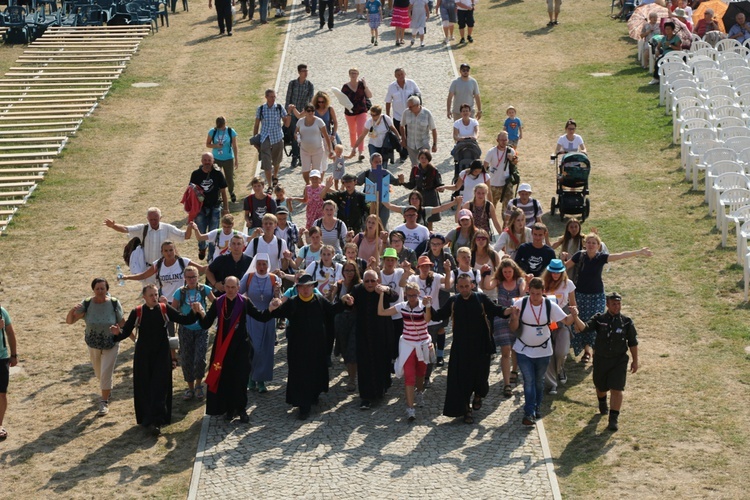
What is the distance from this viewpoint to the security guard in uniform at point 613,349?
45.4ft

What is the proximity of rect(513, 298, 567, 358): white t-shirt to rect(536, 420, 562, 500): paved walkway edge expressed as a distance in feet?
2.61

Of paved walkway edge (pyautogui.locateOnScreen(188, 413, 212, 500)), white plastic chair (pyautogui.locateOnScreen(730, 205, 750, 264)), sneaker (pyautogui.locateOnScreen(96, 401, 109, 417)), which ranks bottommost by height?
sneaker (pyautogui.locateOnScreen(96, 401, 109, 417))

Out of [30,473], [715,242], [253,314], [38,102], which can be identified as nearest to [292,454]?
[253,314]

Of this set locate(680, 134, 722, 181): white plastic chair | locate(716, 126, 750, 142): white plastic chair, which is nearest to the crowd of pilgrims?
locate(680, 134, 722, 181): white plastic chair

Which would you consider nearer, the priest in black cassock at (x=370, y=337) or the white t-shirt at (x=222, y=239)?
the priest in black cassock at (x=370, y=337)

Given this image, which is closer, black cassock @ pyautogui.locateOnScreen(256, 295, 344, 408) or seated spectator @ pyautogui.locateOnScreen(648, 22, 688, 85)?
black cassock @ pyautogui.locateOnScreen(256, 295, 344, 408)

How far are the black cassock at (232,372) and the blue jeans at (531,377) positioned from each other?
2992 mm

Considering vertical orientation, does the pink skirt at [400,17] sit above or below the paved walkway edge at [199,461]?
above

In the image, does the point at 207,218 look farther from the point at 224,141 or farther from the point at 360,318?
the point at 360,318

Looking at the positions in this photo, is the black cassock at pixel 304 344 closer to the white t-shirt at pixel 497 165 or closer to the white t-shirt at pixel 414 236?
the white t-shirt at pixel 414 236

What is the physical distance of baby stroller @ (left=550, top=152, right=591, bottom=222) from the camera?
2072 centimetres

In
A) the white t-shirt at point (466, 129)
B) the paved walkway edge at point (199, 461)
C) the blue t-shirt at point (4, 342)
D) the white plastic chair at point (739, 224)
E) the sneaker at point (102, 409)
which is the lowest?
the sneaker at point (102, 409)

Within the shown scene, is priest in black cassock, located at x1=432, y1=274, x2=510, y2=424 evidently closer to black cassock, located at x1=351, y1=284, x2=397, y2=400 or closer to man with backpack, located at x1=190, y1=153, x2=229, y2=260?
black cassock, located at x1=351, y1=284, x2=397, y2=400

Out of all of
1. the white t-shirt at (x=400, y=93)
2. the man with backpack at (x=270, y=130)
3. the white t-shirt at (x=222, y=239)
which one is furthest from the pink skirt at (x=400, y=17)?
the white t-shirt at (x=222, y=239)
